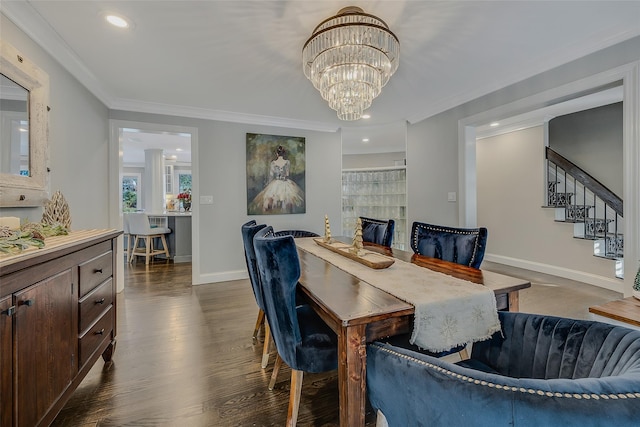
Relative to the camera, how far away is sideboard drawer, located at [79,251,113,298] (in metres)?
1.51

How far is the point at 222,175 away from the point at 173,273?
1856 millimetres

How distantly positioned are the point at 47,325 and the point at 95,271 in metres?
0.51

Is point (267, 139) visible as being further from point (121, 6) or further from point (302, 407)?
point (302, 407)

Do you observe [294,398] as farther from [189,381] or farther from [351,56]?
[351,56]

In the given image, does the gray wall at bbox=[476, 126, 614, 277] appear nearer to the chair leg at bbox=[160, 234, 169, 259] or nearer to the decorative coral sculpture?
the decorative coral sculpture

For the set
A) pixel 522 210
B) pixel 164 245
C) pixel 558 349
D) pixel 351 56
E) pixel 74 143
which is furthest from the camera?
pixel 164 245


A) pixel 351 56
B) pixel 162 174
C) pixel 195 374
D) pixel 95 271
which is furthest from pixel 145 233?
pixel 351 56

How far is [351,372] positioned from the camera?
1.04 m

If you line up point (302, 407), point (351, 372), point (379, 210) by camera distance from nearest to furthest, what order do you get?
point (351, 372) → point (302, 407) → point (379, 210)

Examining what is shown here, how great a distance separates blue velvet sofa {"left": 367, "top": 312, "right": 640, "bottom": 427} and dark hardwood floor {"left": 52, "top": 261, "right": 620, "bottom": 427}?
3.02 feet

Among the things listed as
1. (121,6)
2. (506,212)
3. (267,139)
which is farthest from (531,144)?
(121,6)

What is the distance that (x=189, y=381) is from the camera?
1818 millimetres

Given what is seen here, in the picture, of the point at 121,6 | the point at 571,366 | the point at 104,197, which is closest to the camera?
the point at 571,366

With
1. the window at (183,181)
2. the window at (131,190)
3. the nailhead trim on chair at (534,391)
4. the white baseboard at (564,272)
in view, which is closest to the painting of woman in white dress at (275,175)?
the white baseboard at (564,272)
